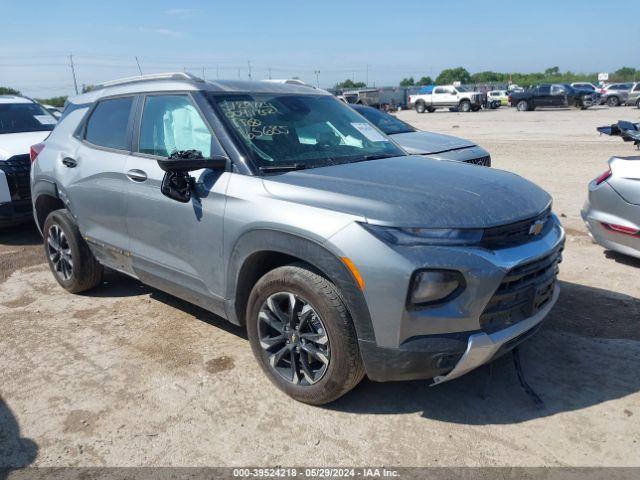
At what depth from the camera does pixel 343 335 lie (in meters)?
2.88

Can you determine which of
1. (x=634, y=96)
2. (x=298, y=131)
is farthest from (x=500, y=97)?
(x=298, y=131)

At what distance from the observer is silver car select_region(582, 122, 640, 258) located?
509 centimetres

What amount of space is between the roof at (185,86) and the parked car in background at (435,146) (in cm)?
263

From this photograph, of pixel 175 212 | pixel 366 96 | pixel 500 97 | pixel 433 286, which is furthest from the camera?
pixel 500 97

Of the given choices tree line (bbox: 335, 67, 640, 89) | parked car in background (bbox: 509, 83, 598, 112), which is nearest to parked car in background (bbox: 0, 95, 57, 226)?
parked car in background (bbox: 509, 83, 598, 112)

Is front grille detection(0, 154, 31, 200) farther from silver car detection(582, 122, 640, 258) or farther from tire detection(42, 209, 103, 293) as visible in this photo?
silver car detection(582, 122, 640, 258)

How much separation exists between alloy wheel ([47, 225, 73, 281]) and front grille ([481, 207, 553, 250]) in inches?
155

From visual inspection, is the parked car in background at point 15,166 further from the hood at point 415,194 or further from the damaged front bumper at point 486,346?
the damaged front bumper at point 486,346

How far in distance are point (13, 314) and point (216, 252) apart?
255 cm

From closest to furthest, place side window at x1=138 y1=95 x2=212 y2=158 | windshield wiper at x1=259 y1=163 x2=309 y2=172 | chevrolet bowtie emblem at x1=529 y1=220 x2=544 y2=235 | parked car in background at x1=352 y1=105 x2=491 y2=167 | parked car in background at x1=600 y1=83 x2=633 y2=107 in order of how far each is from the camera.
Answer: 1. chevrolet bowtie emblem at x1=529 y1=220 x2=544 y2=235
2. windshield wiper at x1=259 y1=163 x2=309 y2=172
3. side window at x1=138 y1=95 x2=212 y2=158
4. parked car in background at x1=352 y1=105 x2=491 y2=167
5. parked car in background at x1=600 y1=83 x2=633 y2=107

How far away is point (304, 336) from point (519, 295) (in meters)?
1.21

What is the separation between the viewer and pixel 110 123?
4512 millimetres

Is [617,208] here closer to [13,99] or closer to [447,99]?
[13,99]

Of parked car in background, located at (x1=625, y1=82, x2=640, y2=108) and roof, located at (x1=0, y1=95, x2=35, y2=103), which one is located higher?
roof, located at (x1=0, y1=95, x2=35, y2=103)
